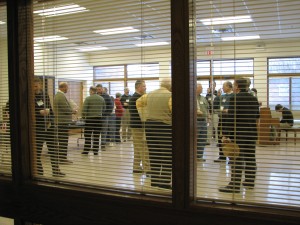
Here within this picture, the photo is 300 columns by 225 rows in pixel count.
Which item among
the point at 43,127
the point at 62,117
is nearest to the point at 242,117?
the point at 62,117

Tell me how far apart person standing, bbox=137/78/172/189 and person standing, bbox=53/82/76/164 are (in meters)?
0.65

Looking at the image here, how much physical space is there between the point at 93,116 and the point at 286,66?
4.84ft

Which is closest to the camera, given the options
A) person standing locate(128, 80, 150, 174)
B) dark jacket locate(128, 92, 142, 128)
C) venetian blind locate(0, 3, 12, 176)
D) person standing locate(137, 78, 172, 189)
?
person standing locate(137, 78, 172, 189)

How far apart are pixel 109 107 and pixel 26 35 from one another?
90cm

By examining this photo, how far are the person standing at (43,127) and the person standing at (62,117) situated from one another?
0.06 metres

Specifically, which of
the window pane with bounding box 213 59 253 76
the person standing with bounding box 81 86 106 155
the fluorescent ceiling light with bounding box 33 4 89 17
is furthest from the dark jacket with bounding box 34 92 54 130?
the window pane with bounding box 213 59 253 76

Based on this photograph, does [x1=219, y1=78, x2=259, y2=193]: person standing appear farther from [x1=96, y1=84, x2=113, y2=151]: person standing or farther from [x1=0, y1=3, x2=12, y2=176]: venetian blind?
[x1=0, y1=3, x2=12, y2=176]: venetian blind

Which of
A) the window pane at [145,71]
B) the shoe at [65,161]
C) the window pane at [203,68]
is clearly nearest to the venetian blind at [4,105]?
the shoe at [65,161]

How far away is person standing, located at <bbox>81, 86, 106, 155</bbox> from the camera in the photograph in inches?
95.0

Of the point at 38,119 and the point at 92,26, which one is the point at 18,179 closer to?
the point at 38,119

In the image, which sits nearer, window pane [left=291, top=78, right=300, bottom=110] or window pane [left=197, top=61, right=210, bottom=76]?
window pane [left=291, top=78, right=300, bottom=110]

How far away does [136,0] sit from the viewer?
211 cm

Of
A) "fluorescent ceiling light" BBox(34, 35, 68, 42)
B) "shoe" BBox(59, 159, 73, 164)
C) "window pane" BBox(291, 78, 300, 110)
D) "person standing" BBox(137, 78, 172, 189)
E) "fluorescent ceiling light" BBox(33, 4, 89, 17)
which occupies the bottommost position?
"shoe" BBox(59, 159, 73, 164)

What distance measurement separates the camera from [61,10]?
93.4 inches
